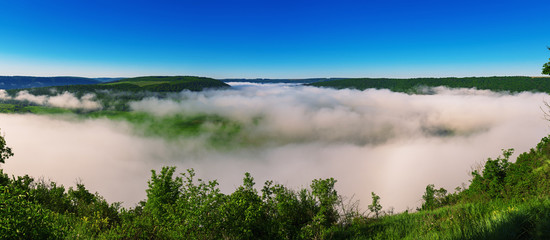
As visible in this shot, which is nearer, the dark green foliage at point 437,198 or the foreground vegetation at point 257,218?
the foreground vegetation at point 257,218

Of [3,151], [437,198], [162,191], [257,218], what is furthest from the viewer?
[437,198]

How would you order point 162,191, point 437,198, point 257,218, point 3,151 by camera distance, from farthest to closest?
point 437,198, point 162,191, point 3,151, point 257,218

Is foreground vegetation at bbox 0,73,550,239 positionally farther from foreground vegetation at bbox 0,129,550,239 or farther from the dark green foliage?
the dark green foliage

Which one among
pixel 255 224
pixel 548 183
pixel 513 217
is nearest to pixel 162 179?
pixel 255 224

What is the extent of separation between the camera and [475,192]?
4972 centimetres

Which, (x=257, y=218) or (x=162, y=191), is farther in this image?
(x=162, y=191)

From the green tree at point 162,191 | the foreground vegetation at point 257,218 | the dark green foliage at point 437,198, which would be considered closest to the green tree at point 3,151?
the foreground vegetation at point 257,218

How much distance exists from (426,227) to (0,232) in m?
19.4

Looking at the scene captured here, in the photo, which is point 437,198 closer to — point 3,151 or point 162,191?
point 162,191

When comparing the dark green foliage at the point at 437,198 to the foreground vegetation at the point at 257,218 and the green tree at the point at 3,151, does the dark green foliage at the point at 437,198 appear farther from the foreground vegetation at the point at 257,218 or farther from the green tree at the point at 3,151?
the green tree at the point at 3,151

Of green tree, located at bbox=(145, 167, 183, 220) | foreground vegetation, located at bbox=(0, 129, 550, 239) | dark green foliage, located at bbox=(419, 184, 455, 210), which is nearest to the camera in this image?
foreground vegetation, located at bbox=(0, 129, 550, 239)

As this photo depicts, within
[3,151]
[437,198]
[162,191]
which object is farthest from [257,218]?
[437,198]

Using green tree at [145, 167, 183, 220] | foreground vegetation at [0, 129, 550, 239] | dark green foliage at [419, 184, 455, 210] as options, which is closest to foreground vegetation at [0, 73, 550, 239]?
foreground vegetation at [0, 129, 550, 239]

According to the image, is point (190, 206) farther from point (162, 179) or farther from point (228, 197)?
point (162, 179)
